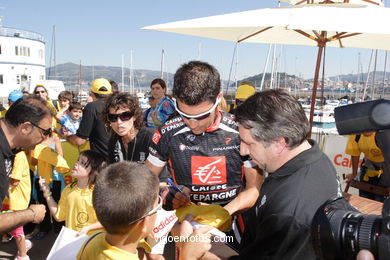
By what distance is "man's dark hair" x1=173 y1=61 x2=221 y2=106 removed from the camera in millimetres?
2232

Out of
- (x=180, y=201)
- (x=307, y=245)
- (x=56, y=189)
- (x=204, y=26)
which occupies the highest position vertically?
(x=204, y=26)

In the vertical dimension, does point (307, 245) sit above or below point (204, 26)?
below

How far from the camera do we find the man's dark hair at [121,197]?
1.73 metres

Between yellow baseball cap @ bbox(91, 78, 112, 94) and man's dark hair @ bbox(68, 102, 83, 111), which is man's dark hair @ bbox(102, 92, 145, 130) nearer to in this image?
yellow baseball cap @ bbox(91, 78, 112, 94)

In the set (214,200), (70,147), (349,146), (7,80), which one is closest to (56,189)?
(70,147)

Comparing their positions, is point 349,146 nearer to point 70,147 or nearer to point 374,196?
point 374,196

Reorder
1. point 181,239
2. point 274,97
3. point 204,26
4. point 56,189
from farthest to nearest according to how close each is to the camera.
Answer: point 56,189, point 204,26, point 181,239, point 274,97

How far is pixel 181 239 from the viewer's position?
6.17 ft

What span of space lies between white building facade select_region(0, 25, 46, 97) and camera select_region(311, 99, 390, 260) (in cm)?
4113

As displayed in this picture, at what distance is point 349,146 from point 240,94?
2223mm

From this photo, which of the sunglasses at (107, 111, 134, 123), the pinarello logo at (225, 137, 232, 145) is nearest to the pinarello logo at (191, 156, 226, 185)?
the pinarello logo at (225, 137, 232, 145)

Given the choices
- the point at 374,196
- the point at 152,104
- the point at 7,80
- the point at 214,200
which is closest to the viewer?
the point at 214,200

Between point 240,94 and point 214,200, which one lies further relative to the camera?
point 240,94

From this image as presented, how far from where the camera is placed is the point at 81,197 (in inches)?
127
